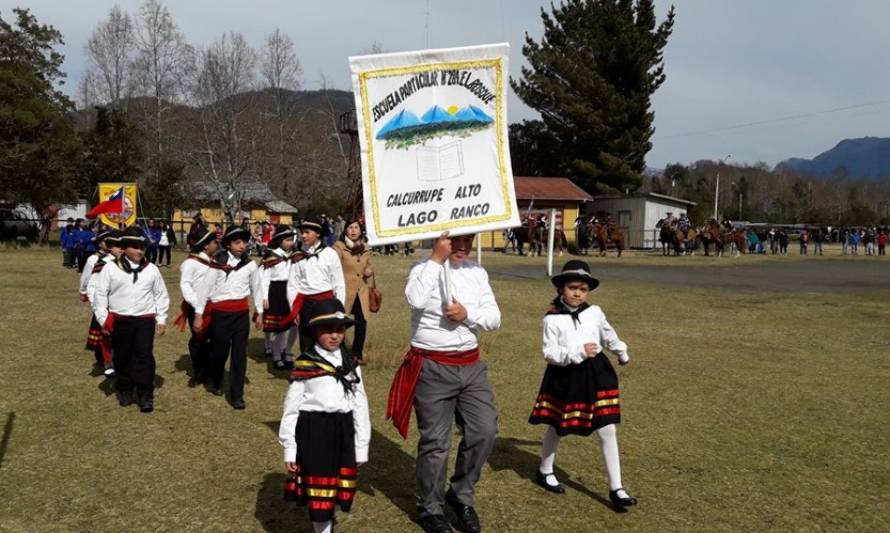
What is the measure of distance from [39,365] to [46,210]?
103 feet

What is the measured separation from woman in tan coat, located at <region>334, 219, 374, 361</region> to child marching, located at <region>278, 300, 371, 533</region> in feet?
14.6

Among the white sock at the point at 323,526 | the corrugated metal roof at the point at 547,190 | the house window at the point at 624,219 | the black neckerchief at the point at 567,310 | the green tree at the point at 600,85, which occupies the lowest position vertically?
the white sock at the point at 323,526

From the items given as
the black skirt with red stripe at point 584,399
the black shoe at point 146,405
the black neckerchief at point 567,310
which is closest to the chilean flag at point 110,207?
the black shoe at point 146,405

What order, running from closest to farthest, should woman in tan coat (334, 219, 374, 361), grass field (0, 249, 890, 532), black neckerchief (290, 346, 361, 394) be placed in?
black neckerchief (290, 346, 361, 394), grass field (0, 249, 890, 532), woman in tan coat (334, 219, 374, 361)

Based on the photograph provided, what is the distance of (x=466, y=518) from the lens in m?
4.46

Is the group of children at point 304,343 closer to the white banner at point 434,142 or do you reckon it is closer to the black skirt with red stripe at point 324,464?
the black skirt with red stripe at point 324,464

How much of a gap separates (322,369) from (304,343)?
7.33 ft

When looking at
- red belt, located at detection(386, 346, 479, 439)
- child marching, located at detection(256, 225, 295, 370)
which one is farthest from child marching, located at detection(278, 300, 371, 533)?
child marching, located at detection(256, 225, 295, 370)

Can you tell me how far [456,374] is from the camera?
4.46 metres

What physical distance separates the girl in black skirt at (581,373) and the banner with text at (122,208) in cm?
2157

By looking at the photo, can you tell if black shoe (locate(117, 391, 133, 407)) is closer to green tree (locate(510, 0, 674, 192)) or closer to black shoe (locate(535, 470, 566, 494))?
black shoe (locate(535, 470, 566, 494))

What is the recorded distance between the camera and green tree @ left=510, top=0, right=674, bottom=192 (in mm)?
46938

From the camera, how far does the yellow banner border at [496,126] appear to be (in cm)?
434

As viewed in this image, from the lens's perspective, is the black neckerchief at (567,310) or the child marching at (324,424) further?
the black neckerchief at (567,310)
